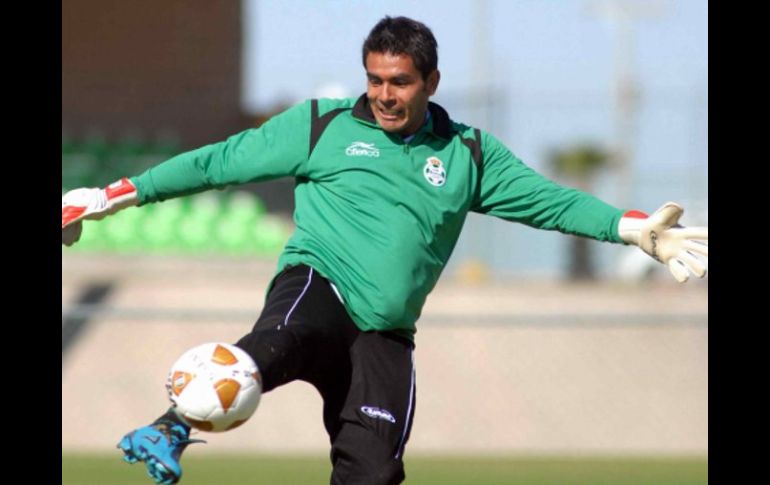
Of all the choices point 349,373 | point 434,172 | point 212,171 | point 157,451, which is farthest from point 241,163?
point 157,451

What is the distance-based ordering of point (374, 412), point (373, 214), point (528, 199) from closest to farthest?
1. point (374, 412)
2. point (373, 214)
3. point (528, 199)

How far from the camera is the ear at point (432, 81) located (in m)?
6.48

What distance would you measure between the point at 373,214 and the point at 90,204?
4.09 feet

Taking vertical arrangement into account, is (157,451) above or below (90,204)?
below

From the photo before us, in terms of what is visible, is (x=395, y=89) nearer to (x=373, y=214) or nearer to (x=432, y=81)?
(x=432, y=81)

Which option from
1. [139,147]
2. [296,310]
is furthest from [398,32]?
[139,147]

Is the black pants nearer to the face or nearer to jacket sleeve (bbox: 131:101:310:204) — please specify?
jacket sleeve (bbox: 131:101:310:204)

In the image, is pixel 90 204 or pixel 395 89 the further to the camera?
pixel 90 204

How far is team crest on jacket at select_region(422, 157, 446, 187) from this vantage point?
6.46 m

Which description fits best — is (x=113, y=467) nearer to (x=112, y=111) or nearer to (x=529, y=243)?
(x=529, y=243)

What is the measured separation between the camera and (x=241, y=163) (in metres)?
6.45

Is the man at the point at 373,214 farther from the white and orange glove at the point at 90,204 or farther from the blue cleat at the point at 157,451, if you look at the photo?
the blue cleat at the point at 157,451

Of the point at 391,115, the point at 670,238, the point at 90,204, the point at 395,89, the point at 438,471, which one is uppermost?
the point at 395,89
